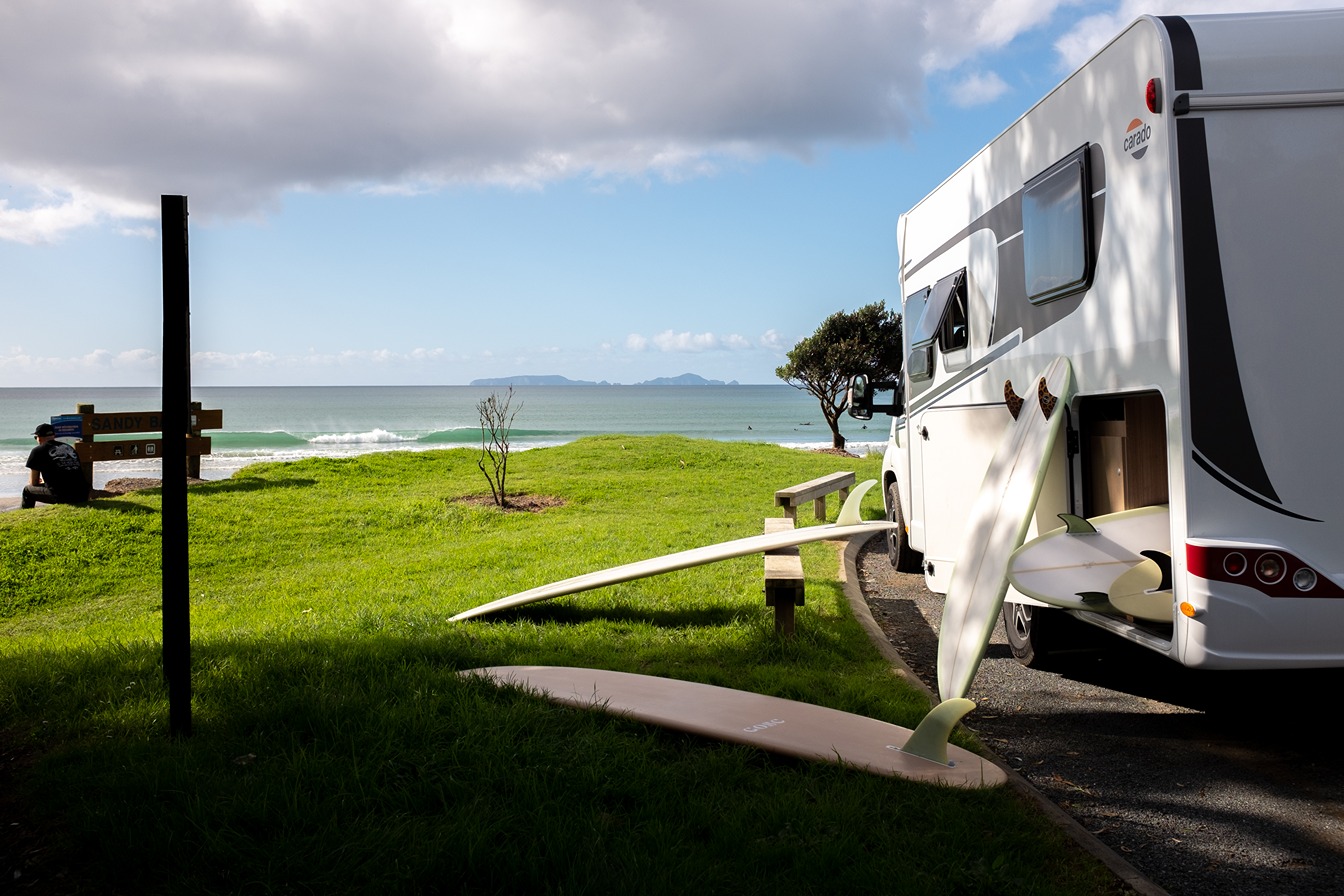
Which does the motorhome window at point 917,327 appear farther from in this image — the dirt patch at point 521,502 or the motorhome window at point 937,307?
the dirt patch at point 521,502

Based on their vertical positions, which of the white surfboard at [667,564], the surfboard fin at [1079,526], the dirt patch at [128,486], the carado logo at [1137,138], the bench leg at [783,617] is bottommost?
the bench leg at [783,617]

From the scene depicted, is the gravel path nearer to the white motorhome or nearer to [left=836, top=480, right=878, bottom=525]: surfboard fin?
the white motorhome

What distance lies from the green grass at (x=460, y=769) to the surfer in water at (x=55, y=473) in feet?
15.6

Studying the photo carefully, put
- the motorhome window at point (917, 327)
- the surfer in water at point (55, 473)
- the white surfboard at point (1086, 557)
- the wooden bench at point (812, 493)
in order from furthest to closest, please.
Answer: the surfer in water at point (55, 473) < the wooden bench at point (812, 493) < the motorhome window at point (917, 327) < the white surfboard at point (1086, 557)

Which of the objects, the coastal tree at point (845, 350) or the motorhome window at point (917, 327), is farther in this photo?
the coastal tree at point (845, 350)

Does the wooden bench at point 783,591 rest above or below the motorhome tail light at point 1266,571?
below

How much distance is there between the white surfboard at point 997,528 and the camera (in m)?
4.47

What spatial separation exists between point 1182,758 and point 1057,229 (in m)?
2.63

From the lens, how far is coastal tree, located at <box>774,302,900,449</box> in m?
27.0

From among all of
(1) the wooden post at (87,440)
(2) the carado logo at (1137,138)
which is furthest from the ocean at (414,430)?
(2) the carado logo at (1137,138)

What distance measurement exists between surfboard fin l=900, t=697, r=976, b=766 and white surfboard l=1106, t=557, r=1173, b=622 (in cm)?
108

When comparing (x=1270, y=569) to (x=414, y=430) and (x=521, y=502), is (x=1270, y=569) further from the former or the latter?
(x=414, y=430)

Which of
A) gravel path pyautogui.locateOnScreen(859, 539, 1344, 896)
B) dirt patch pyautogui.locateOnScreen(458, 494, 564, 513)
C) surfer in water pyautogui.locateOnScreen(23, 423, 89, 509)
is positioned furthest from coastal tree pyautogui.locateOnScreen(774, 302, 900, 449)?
gravel path pyautogui.locateOnScreen(859, 539, 1344, 896)

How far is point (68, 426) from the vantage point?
1108 cm
